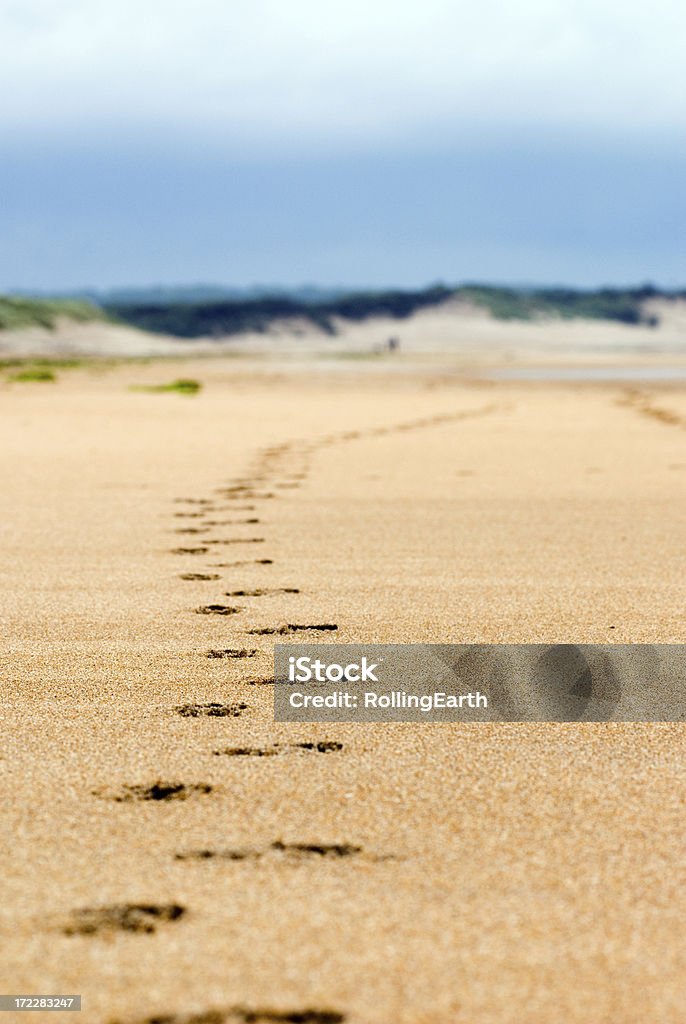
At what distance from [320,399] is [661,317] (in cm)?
7460

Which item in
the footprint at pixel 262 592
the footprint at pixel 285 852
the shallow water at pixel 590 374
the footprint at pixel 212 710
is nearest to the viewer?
the footprint at pixel 285 852

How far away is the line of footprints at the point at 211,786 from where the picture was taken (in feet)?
5.53

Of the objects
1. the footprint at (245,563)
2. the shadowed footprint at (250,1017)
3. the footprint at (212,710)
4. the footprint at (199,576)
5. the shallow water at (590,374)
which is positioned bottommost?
the shadowed footprint at (250,1017)

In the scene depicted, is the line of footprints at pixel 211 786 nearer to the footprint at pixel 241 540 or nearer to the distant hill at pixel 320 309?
the footprint at pixel 241 540

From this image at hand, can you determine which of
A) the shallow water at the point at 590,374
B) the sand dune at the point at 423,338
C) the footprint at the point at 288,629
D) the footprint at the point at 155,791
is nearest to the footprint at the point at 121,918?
the footprint at the point at 155,791

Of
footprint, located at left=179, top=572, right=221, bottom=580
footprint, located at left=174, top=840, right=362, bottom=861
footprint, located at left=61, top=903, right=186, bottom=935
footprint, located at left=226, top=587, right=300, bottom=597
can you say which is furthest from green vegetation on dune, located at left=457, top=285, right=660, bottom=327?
footprint, located at left=61, top=903, right=186, bottom=935

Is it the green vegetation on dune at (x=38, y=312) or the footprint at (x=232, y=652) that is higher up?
the green vegetation on dune at (x=38, y=312)

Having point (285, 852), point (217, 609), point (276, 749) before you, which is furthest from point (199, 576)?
point (285, 852)

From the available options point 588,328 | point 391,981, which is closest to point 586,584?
point 391,981

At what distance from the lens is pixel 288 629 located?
3.73 metres

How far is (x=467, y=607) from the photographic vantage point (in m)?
4.04

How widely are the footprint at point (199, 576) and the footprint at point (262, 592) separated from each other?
26 cm
